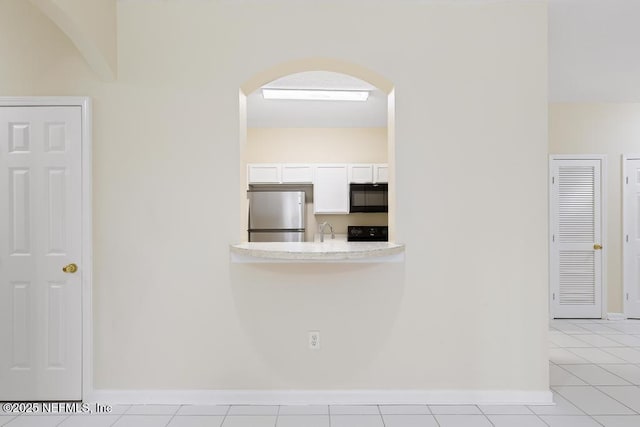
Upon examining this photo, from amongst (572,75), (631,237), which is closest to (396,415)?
(572,75)

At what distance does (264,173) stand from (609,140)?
14.2 ft

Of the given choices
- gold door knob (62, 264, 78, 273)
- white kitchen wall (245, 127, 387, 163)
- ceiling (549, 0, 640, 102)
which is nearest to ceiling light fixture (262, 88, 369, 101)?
white kitchen wall (245, 127, 387, 163)

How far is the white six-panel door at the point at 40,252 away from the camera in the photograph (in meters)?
2.68

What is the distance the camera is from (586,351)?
3.81 metres

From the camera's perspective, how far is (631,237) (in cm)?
501

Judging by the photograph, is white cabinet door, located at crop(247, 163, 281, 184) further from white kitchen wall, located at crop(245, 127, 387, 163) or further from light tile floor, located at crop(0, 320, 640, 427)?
light tile floor, located at crop(0, 320, 640, 427)

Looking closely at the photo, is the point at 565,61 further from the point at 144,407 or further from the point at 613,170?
the point at 144,407

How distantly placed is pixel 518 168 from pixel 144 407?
287 cm

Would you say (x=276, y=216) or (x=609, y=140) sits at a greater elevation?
(x=609, y=140)

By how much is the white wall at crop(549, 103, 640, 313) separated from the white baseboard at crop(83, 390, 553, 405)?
10.5 feet

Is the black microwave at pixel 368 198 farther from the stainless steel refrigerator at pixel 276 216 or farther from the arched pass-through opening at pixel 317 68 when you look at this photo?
the arched pass-through opening at pixel 317 68

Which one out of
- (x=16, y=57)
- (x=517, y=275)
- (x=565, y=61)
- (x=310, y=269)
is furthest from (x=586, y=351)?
(x=16, y=57)

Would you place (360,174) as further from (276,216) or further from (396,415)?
(396,415)

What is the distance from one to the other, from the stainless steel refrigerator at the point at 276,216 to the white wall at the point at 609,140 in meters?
3.23
